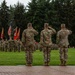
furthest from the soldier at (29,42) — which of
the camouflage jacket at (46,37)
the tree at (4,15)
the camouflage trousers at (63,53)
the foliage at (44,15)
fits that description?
the tree at (4,15)

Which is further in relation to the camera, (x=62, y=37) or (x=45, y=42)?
(x=62, y=37)

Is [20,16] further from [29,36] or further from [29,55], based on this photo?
[29,55]

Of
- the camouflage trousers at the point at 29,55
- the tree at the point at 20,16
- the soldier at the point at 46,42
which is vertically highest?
the tree at the point at 20,16

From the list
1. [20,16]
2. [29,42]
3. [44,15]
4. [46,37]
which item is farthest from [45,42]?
[20,16]

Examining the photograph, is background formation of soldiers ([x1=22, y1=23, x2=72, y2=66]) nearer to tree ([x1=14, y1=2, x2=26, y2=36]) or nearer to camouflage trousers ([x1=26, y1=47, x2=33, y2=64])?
camouflage trousers ([x1=26, y1=47, x2=33, y2=64])

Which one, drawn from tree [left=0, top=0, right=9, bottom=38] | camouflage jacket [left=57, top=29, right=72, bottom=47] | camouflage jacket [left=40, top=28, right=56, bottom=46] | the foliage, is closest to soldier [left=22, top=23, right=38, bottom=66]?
camouflage jacket [left=40, top=28, right=56, bottom=46]

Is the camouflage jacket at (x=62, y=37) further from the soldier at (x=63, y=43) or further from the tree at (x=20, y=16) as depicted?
the tree at (x=20, y=16)

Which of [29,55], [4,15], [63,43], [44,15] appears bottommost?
[29,55]

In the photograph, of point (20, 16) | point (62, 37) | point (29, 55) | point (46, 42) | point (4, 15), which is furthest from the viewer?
point (4, 15)

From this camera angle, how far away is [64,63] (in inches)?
762

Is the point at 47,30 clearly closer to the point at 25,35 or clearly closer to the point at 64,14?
the point at 25,35

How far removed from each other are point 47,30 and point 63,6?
209 ft

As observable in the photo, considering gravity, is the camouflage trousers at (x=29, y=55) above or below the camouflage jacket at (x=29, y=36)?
below

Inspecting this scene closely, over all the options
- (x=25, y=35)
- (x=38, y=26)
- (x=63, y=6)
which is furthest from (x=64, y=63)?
(x=63, y=6)
